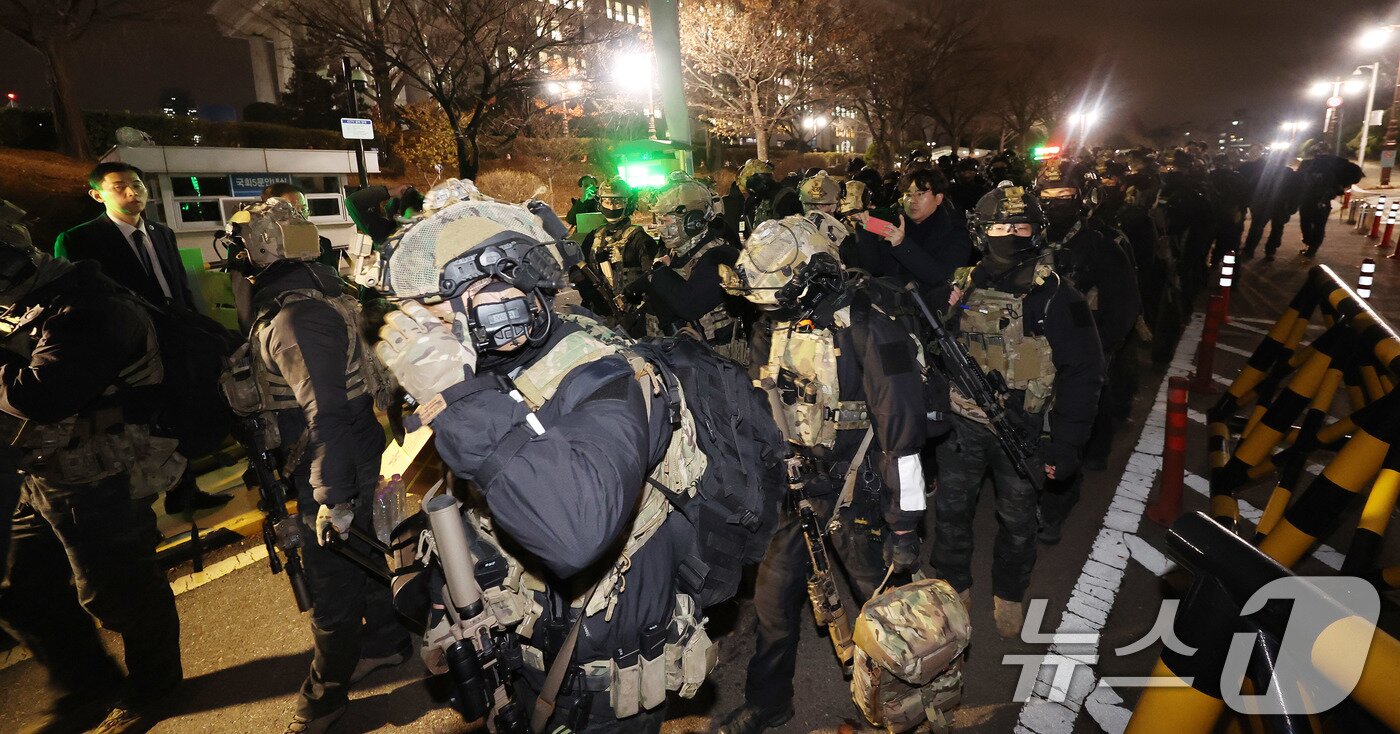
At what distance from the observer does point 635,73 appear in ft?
88.6

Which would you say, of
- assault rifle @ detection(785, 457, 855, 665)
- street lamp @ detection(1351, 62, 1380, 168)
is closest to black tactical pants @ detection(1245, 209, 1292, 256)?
assault rifle @ detection(785, 457, 855, 665)

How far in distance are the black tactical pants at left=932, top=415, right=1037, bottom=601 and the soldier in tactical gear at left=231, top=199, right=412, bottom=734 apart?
3.19 meters

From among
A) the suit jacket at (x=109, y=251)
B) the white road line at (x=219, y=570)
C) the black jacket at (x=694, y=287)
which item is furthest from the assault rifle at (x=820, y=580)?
the suit jacket at (x=109, y=251)

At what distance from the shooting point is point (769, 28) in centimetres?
2767

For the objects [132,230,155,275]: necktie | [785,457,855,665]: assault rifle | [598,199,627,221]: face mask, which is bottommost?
[785,457,855,665]: assault rifle

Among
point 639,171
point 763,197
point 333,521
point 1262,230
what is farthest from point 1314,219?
point 333,521

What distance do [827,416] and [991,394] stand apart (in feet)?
3.72

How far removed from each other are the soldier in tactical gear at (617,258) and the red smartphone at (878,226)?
199cm

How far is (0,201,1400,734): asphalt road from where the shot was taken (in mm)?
3506

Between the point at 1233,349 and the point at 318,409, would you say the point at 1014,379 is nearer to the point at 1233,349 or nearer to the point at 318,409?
the point at 318,409

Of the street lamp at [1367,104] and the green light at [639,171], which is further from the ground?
the street lamp at [1367,104]

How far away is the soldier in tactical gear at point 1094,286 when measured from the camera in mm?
4965

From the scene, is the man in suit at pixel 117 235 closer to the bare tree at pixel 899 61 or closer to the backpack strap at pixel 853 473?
the backpack strap at pixel 853 473

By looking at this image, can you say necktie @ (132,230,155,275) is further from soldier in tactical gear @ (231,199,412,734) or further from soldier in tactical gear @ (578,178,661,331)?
soldier in tactical gear @ (578,178,661,331)
